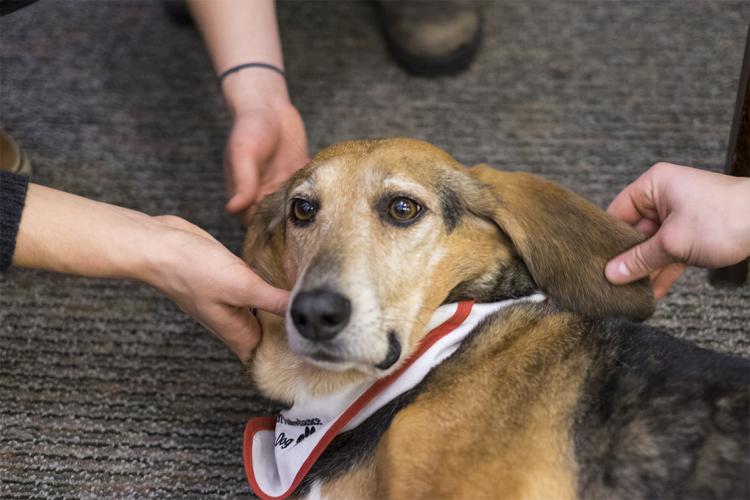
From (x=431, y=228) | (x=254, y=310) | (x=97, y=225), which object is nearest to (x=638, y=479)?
(x=431, y=228)

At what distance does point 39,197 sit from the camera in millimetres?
1700

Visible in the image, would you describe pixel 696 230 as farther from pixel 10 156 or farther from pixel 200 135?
pixel 10 156

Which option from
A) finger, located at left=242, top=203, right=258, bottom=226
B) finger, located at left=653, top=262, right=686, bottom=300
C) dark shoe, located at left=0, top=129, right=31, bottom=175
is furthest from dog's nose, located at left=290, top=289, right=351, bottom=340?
dark shoe, located at left=0, top=129, right=31, bottom=175

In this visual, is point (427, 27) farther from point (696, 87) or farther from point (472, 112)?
point (696, 87)

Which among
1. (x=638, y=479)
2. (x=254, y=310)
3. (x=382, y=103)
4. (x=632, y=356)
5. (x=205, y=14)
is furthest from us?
(x=382, y=103)

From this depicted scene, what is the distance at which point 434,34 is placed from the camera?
9.55ft

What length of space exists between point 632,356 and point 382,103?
1.68 meters

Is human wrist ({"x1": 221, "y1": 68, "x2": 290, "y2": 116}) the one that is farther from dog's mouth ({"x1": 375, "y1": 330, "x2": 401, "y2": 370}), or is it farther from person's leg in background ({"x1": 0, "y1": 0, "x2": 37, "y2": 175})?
dog's mouth ({"x1": 375, "y1": 330, "x2": 401, "y2": 370})

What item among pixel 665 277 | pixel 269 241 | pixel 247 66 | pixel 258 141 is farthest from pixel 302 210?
pixel 665 277

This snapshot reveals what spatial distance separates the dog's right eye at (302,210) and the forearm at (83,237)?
0.30 meters

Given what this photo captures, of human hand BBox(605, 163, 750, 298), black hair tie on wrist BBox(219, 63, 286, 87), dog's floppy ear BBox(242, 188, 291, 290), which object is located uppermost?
human hand BBox(605, 163, 750, 298)

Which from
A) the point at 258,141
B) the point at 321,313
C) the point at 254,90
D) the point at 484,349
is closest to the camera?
the point at 321,313

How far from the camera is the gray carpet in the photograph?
1989mm

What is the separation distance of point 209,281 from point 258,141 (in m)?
0.70
